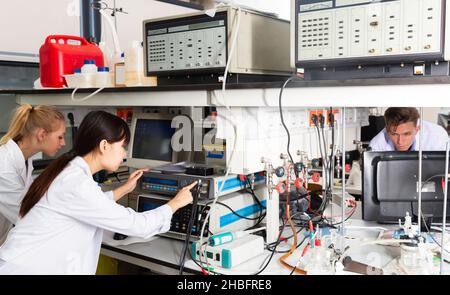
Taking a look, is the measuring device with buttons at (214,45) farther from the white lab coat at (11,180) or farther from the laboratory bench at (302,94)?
the white lab coat at (11,180)

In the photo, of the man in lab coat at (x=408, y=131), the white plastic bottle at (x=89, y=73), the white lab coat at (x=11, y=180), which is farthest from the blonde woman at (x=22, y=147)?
the man in lab coat at (x=408, y=131)

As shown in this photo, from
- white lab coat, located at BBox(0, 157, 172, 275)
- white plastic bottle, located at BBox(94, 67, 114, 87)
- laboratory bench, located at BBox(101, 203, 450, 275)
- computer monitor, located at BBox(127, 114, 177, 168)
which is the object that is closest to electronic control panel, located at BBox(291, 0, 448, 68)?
laboratory bench, located at BBox(101, 203, 450, 275)

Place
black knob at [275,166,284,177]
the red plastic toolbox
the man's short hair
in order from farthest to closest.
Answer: the man's short hair < the red plastic toolbox < black knob at [275,166,284,177]

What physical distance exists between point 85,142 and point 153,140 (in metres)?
0.63

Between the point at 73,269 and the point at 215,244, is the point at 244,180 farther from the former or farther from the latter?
the point at 73,269

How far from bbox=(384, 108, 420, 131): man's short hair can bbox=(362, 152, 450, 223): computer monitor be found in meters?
0.86

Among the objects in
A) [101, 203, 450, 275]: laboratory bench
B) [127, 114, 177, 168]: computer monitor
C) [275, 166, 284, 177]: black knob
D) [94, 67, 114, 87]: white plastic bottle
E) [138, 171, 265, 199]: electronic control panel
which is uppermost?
[94, 67, 114, 87]: white plastic bottle

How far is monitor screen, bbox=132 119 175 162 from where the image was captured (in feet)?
6.88

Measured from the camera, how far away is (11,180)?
1.97m

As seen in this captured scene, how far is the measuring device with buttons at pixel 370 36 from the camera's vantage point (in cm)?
122

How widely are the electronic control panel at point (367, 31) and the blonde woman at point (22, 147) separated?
1.27 m

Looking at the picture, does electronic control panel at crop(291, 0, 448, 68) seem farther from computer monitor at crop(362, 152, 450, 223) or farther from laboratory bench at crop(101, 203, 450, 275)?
laboratory bench at crop(101, 203, 450, 275)

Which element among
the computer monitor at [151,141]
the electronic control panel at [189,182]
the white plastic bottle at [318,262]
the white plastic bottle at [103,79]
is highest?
the white plastic bottle at [103,79]

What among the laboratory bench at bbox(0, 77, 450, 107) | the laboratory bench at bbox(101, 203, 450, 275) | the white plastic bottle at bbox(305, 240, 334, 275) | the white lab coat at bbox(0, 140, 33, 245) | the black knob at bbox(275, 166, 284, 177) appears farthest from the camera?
the white lab coat at bbox(0, 140, 33, 245)
